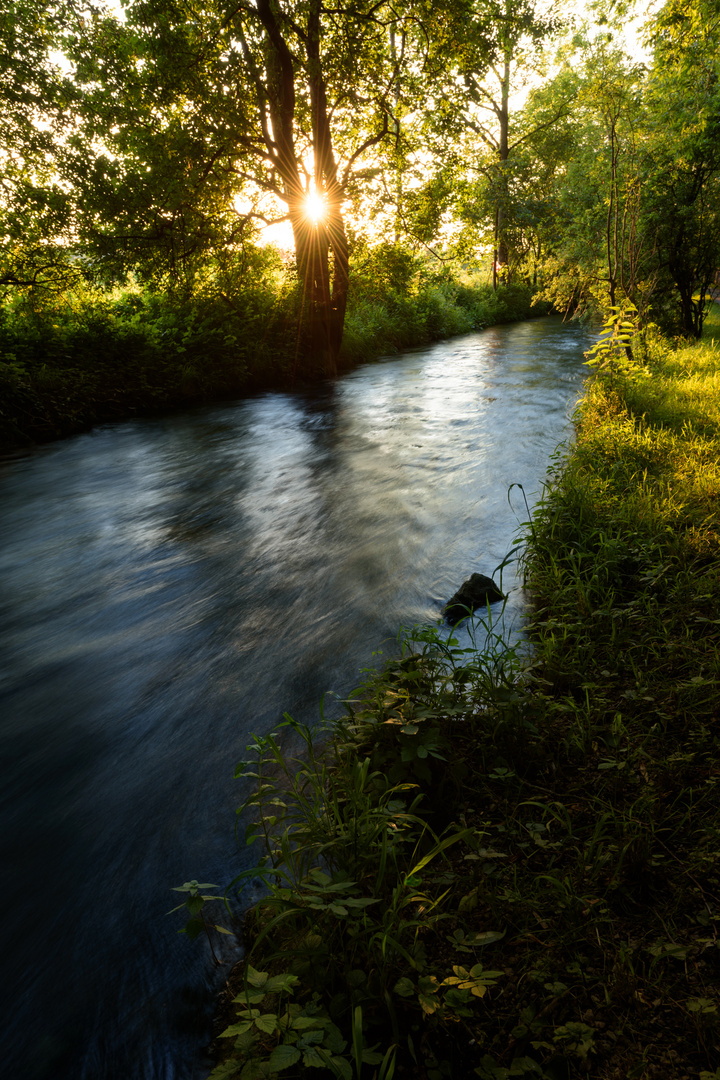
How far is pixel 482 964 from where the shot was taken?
5.68 ft

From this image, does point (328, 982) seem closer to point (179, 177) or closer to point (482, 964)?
point (482, 964)

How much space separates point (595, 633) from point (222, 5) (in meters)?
14.1

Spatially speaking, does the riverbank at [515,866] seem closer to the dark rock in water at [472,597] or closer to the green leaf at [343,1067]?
the green leaf at [343,1067]

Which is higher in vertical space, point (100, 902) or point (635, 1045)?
point (635, 1045)

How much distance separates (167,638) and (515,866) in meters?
3.26

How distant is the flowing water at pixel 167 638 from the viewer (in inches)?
80.7

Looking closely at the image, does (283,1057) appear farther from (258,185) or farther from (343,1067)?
(258,185)

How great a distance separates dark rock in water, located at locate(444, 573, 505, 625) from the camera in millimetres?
4129

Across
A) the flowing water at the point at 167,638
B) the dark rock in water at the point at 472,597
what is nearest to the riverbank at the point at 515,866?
the flowing water at the point at 167,638

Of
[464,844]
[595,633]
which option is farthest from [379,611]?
[464,844]

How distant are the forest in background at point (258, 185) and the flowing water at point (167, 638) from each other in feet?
10.4

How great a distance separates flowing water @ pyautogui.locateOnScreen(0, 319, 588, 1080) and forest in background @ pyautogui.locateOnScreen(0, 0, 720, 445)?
3.16 meters

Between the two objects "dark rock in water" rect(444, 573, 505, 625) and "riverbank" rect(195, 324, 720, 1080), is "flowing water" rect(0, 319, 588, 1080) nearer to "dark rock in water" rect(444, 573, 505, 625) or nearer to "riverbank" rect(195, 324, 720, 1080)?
"dark rock in water" rect(444, 573, 505, 625)

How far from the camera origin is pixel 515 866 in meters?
2.03
